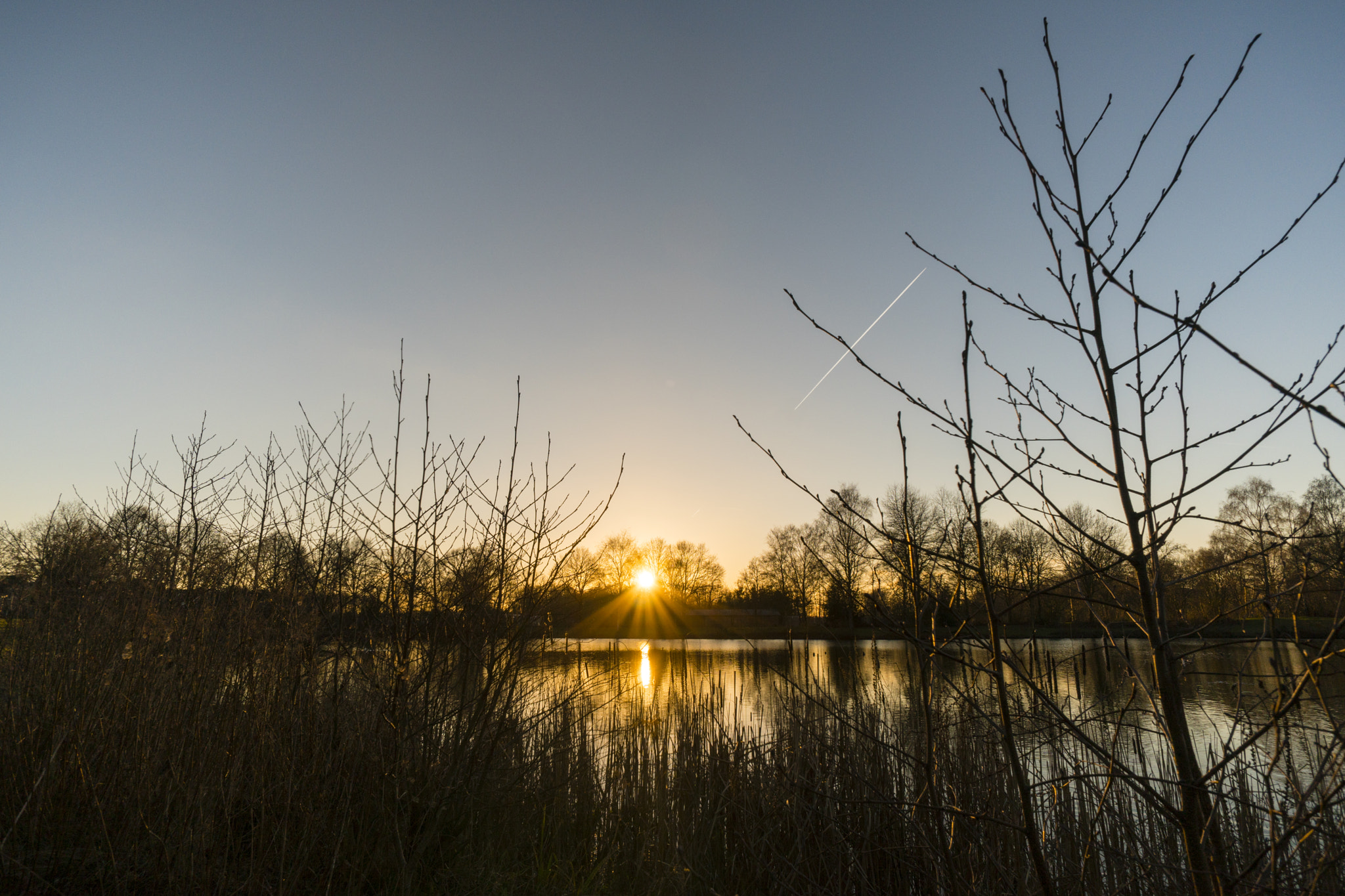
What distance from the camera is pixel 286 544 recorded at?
17.4ft

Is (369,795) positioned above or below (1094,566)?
below

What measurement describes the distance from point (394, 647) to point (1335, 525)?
350 centimetres

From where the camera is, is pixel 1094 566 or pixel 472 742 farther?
pixel 472 742

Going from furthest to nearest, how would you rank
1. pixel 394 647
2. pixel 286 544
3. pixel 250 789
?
pixel 286 544 → pixel 394 647 → pixel 250 789

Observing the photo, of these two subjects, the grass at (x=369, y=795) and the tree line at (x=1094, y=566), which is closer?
the tree line at (x=1094, y=566)

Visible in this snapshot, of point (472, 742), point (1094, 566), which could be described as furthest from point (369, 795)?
point (1094, 566)

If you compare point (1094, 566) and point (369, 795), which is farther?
point (369, 795)

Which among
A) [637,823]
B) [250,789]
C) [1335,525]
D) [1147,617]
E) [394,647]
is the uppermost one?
[1335,525]

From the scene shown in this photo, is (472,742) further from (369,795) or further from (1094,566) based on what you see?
(1094,566)

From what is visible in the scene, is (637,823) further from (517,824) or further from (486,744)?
(486,744)

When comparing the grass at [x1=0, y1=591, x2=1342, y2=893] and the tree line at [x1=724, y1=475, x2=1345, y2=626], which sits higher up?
the tree line at [x1=724, y1=475, x2=1345, y2=626]

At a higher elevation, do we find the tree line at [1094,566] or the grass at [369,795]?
the tree line at [1094,566]

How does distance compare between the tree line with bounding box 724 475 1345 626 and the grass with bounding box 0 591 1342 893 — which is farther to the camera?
the grass with bounding box 0 591 1342 893

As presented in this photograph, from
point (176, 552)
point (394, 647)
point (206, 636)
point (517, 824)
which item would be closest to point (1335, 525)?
point (394, 647)
